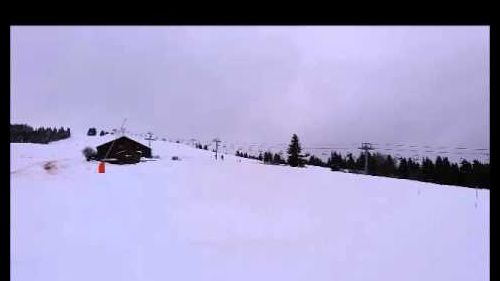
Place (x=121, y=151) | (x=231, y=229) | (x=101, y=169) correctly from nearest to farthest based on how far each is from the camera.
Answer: (x=231, y=229) < (x=101, y=169) < (x=121, y=151)

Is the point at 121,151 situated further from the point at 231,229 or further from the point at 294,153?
the point at 294,153

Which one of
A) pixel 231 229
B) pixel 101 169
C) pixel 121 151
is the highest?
pixel 121 151

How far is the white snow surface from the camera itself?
10.5 feet

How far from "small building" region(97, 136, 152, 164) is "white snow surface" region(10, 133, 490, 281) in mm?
1504

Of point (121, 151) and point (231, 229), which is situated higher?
point (121, 151)

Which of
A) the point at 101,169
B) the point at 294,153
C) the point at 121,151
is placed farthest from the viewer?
the point at 294,153

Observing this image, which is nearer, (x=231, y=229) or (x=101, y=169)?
(x=231, y=229)

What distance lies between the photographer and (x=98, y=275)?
307 cm

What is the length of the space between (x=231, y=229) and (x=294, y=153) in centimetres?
1551

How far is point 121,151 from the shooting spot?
10.8 m

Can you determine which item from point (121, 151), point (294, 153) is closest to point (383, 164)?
point (294, 153)

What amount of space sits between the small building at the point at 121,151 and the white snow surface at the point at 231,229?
1504 mm

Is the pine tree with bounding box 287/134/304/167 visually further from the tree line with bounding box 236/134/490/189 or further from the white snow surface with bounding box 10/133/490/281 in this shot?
the white snow surface with bounding box 10/133/490/281
